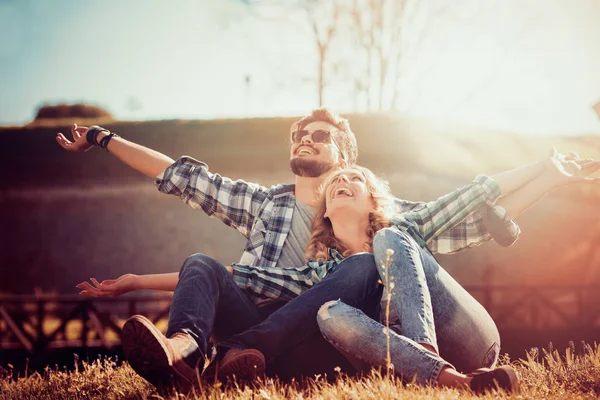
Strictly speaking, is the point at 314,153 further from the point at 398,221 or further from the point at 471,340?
the point at 471,340

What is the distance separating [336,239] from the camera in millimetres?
3623

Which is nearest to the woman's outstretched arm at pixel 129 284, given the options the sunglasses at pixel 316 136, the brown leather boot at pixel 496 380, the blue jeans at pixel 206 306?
the blue jeans at pixel 206 306

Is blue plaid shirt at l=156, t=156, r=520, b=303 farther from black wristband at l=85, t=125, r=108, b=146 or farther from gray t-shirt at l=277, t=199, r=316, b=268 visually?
black wristband at l=85, t=125, r=108, b=146

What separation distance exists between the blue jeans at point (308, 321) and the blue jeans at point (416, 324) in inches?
4.9

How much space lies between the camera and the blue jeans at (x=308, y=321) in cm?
277

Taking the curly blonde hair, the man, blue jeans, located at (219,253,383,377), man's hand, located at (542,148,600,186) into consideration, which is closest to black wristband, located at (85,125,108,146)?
the man

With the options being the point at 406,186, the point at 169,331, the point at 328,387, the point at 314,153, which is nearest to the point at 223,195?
the point at 314,153

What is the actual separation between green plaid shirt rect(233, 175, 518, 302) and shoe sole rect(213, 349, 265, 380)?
0.75 m

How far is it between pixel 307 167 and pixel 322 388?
206 centimetres

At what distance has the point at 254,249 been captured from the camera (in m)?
4.14

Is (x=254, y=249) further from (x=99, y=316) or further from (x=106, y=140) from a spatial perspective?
(x=99, y=316)

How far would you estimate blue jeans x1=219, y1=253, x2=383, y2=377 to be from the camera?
9.07 feet

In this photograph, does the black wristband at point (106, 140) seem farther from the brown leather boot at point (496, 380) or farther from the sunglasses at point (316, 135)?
the brown leather boot at point (496, 380)

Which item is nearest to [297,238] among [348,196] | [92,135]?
[348,196]
